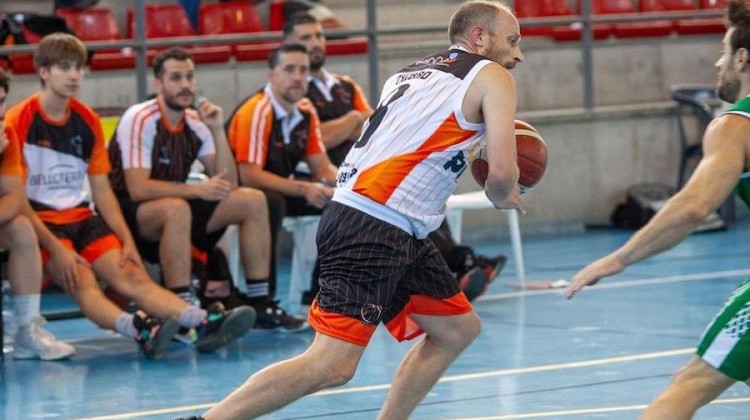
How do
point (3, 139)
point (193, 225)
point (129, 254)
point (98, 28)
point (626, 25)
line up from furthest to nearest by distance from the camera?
point (626, 25), point (98, 28), point (193, 225), point (129, 254), point (3, 139)

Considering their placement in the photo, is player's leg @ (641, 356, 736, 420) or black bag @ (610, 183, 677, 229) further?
black bag @ (610, 183, 677, 229)

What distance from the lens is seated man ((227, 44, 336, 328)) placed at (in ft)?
28.1

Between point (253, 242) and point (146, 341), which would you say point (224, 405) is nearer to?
point (146, 341)

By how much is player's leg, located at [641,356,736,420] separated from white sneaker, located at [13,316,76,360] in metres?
4.28

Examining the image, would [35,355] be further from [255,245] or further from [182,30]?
[182,30]

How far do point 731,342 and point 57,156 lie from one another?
15.3 ft

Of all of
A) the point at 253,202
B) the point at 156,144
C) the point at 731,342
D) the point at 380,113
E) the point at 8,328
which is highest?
the point at 380,113

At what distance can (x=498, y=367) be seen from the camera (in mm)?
7027

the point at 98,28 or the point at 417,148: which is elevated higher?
the point at 417,148

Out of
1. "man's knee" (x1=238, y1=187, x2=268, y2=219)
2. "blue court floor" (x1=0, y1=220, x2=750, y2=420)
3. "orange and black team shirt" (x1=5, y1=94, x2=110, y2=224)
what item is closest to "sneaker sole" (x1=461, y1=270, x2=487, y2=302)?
"blue court floor" (x1=0, y1=220, x2=750, y2=420)

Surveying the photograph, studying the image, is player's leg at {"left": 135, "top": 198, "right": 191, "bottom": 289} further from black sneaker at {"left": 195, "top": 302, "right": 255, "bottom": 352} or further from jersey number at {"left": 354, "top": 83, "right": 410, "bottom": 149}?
jersey number at {"left": 354, "top": 83, "right": 410, "bottom": 149}

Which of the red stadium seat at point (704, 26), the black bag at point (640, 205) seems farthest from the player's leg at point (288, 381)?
the red stadium seat at point (704, 26)

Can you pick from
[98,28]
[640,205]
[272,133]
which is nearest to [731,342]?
[272,133]

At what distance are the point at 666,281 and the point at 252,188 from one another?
9.61 feet
